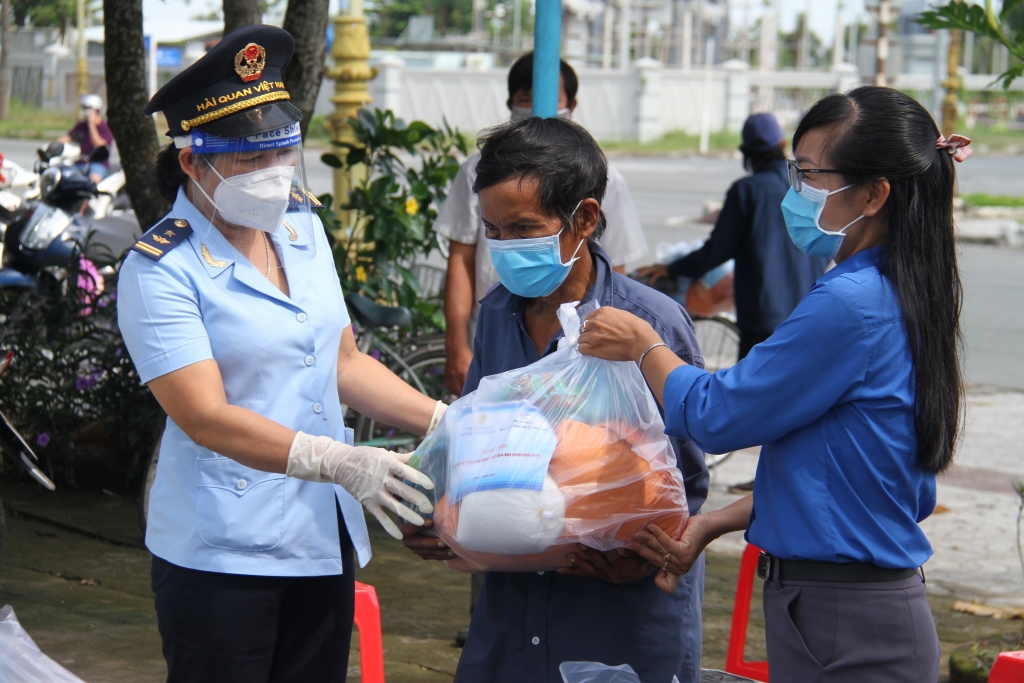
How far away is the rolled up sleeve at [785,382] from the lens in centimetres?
175

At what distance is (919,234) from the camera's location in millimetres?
1829

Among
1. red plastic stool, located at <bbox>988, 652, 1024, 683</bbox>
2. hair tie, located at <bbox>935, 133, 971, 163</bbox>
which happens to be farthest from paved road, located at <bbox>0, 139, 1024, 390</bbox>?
red plastic stool, located at <bbox>988, 652, 1024, 683</bbox>

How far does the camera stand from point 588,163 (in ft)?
6.82

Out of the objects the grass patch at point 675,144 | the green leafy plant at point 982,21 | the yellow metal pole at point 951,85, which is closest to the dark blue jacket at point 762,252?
the green leafy plant at point 982,21

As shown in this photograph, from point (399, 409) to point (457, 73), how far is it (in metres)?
35.1

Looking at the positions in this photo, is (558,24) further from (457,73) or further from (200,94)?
(457,73)

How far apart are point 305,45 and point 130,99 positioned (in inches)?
32.5

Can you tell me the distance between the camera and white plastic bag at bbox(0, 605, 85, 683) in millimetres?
2113

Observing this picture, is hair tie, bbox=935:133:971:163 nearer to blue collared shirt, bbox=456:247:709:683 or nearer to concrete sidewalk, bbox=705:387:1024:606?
blue collared shirt, bbox=456:247:709:683

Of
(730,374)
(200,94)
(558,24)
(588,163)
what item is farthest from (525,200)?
(558,24)

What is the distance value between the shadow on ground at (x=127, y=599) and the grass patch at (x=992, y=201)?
55.5 feet

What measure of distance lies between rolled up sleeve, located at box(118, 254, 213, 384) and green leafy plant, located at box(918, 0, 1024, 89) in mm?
2675

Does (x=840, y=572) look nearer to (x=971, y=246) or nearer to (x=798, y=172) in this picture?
(x=798, y=172)

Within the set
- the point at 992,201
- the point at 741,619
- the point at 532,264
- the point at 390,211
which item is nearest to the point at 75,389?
the point at 390,211
